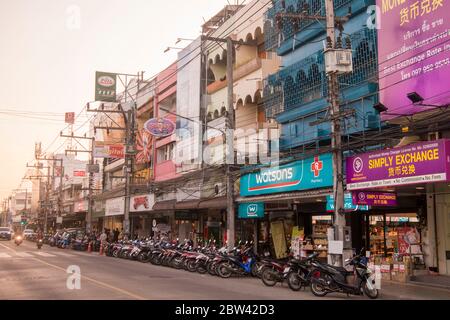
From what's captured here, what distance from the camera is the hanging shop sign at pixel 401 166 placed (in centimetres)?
1443

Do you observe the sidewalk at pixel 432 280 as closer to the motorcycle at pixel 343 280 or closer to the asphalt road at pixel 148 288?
the asphalt road at pixel 148 288

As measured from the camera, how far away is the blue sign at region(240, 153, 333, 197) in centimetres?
1986

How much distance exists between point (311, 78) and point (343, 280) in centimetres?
1125

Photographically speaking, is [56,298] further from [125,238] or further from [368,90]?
[125,238]

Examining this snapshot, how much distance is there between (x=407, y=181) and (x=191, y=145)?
2047 centimetres

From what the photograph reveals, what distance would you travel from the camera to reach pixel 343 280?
14.5 metres

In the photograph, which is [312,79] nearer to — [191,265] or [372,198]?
[372,198]

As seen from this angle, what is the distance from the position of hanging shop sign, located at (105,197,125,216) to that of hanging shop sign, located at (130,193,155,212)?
200 centimetres

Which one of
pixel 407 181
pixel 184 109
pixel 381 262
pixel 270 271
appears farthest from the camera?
pixel 184 109

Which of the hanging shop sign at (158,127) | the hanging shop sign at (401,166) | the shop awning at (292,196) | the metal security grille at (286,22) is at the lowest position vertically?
the shop awning at (292,196)

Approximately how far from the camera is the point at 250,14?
96.4 feet

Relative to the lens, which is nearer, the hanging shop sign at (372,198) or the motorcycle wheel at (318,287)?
the motorcycle wheel at (318,287)

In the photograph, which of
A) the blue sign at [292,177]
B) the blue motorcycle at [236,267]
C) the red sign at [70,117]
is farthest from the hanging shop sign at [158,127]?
the red sign at [70,117]
